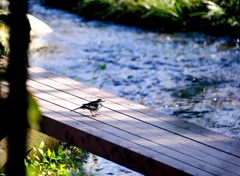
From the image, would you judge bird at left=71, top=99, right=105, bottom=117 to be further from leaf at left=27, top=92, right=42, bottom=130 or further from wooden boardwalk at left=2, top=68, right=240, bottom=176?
leaf at left=27, top=92, right=42, bottom=130

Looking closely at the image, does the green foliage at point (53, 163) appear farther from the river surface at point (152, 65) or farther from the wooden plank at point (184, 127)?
the wooden plank at point (184, 127)

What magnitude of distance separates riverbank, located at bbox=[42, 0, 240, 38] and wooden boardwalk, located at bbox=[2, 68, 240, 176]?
16.6 feet

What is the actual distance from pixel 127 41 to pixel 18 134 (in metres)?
6.75

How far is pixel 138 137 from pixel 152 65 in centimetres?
391

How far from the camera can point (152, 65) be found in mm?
6660

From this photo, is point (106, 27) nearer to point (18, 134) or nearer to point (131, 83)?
point (131, 83)

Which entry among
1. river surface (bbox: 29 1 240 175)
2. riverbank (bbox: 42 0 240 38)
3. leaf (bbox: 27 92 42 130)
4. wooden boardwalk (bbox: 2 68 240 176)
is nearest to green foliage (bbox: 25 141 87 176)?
river surface (bbox: 29 1 240 175)

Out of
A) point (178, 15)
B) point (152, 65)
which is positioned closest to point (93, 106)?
point (152, 65)

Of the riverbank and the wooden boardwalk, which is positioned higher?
the riverbank

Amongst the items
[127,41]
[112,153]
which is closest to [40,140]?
[112,153]

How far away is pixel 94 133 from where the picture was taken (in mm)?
2781

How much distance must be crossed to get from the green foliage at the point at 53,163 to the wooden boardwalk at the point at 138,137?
1.50 feet

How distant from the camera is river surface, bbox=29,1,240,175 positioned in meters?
5.43

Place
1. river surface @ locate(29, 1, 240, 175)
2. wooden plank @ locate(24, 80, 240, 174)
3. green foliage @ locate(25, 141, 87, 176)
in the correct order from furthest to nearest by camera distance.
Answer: river surface @ locate(29, 1, 240, 175) < green foliage @ locate(25, 141, 87, 176) < wooden plank @ locate(24, 80, 240, 174)
